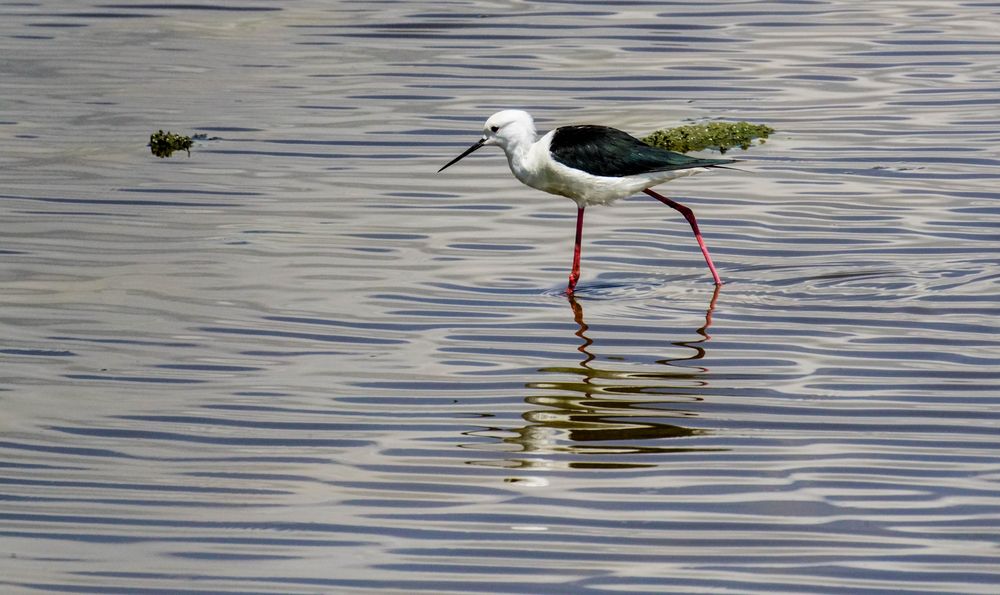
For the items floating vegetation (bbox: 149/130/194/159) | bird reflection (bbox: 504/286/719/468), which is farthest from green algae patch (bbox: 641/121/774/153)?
bird reflection (bbox: 504/286/719/468)

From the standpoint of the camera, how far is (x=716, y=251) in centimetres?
1090

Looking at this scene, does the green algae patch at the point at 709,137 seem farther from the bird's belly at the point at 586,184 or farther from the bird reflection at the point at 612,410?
the bird reflection at the point at 612,410

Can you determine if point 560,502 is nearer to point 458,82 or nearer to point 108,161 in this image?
point 108,161

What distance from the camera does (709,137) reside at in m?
13.5

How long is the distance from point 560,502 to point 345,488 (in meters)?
0.93

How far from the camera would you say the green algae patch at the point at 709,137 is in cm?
1335

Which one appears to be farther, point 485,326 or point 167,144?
point 167,144

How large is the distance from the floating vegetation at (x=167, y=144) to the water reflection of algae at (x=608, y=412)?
18.5 feet

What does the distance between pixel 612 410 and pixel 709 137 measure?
19.8 feet

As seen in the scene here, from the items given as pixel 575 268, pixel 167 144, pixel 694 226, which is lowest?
pixel 575 268

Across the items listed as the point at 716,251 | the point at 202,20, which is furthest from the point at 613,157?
the point at 202,20

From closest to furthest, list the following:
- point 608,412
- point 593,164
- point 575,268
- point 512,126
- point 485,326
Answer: point 608,412, point 485,326, point 575,268, point 593,164, point 512,126

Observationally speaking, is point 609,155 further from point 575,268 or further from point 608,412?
point 608,412

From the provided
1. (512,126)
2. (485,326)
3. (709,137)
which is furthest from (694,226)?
(709,137)
